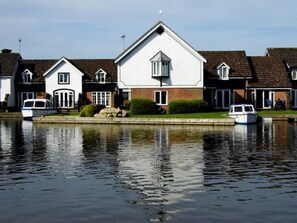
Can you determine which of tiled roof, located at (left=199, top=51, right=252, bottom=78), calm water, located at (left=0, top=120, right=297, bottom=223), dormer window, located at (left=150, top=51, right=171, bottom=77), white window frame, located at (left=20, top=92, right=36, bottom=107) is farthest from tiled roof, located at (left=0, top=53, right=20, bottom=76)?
calm water, located at (left=0, top=120, right=297, bottom=223)

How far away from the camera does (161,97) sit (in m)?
62.6

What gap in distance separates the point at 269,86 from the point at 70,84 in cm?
2624

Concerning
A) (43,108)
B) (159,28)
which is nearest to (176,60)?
(159,28)

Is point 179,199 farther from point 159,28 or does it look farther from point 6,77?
point 6,77

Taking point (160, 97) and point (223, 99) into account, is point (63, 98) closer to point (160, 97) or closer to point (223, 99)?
point (160, 97)

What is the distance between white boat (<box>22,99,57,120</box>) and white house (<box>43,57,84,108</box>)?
320 inches

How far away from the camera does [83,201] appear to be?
15016mm

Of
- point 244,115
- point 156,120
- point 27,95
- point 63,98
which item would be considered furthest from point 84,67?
point 244,115

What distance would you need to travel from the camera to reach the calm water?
1369 cm

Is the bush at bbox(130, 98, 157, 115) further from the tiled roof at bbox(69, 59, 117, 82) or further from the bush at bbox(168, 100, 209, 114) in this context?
the tiled roof at bbox(69, 59, 117, 82)

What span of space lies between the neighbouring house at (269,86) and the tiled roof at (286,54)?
300 cm

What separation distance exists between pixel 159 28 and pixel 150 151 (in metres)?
36.7

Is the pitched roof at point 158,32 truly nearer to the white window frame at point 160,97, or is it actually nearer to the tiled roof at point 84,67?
the white window frame at point 160,97

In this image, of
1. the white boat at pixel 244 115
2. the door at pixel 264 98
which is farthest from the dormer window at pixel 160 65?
the white boat at pixel 244 115
